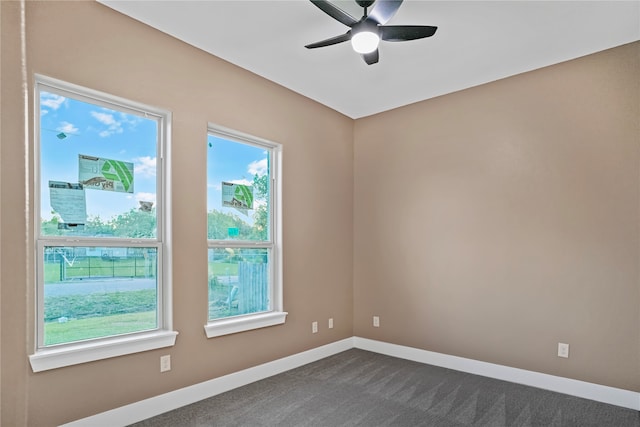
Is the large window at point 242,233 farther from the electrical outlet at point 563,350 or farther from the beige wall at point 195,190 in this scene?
the electrical outlet at point 563,350

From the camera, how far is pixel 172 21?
2.85 meters

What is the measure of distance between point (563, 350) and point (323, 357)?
89.2 inches

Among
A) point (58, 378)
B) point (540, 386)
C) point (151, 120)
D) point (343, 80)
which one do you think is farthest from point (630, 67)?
point (58, 378)

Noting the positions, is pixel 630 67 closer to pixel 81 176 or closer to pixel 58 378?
pixel 81 176

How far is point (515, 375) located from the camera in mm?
3525

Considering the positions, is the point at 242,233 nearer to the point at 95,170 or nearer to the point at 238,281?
the point at 238,281

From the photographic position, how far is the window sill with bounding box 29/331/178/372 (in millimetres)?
2303

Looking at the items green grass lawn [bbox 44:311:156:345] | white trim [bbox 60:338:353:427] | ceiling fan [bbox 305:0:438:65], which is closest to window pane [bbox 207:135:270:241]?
green grass lawn [bbox 44:311:156:345]

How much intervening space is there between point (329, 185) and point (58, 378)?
3014 millimetres

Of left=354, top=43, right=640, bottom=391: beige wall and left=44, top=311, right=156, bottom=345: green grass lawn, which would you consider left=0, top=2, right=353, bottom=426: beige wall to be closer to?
left=44, top=311, right=156, bottom=345: green grass lawn

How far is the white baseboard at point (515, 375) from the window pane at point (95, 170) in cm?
284

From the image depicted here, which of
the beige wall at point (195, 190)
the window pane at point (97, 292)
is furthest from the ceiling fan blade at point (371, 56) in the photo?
the window pane at point (97, 292)

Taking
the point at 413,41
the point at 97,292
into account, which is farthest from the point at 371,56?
the point at 97,292

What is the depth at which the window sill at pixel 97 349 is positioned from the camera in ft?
7.55
